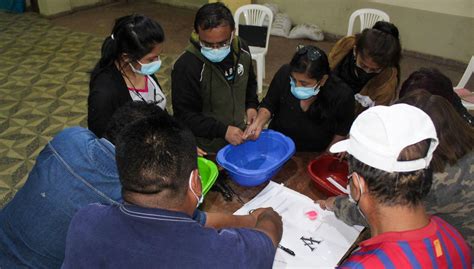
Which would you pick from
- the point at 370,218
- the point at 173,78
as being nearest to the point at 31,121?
the point at 173,78

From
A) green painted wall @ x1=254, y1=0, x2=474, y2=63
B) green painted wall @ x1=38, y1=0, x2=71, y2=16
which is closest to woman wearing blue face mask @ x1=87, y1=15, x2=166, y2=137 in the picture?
green painted wall @ x1=254, y1=0, x2=474, y2=63

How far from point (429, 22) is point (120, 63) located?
4.69m

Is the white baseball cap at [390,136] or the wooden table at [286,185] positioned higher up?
the white baseball cap at [390,136]

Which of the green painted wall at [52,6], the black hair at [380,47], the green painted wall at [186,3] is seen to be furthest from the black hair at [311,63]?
the green painted wall at [52,6]

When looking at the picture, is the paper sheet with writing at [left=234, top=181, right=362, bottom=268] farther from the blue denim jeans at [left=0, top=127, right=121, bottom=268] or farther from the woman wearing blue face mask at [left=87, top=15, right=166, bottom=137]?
the woman wearing blue face mask at [left=87, top=15, right=166, bottom=137]

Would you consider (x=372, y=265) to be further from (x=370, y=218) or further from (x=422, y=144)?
(x=422, y=144)

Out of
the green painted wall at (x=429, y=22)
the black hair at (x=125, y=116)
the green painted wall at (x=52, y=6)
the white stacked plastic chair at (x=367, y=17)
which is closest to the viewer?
the black hair at (x=125, y=116)

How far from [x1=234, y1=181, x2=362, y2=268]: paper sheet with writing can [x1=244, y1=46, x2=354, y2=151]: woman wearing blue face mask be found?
0.40m

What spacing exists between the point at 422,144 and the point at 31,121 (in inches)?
149

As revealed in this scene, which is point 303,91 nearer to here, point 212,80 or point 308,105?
point 308,105

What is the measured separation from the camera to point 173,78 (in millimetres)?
2139

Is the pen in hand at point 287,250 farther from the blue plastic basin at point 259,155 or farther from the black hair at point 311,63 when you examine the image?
the black hair at point 311,63

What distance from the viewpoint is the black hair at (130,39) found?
1872 mm

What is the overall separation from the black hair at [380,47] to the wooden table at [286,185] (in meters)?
0.74
